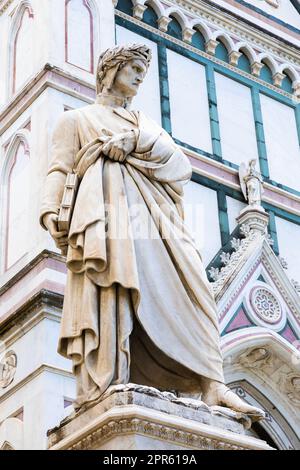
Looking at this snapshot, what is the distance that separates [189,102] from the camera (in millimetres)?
11648

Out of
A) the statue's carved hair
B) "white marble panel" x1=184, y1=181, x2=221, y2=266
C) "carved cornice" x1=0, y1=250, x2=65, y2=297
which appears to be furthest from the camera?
"white marble panel" x1=184, y1=181, x2=221, y2=266

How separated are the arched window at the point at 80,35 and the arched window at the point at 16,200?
39.6 inches

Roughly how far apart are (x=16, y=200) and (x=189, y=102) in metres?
2.83

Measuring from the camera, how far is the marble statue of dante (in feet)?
13.6

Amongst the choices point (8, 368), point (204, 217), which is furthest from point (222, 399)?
point (204, 217)

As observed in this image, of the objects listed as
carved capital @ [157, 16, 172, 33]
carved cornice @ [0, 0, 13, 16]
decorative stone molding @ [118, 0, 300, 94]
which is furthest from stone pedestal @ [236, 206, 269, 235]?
carved cornice @ [0, 0, 13, 16]

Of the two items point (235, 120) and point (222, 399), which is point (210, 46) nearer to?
point (235, 120)

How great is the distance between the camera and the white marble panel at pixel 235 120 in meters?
11.7

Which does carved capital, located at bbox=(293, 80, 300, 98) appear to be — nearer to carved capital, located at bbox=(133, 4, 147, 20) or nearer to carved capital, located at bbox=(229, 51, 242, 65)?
carved capital, located at bbox=(229, 51, 242, 65)

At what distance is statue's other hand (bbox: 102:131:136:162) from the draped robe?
31 millimetres

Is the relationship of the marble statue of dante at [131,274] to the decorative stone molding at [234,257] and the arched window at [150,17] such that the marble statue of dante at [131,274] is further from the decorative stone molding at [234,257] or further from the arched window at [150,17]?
the arched window at [150,17]

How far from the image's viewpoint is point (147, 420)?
3791 mm

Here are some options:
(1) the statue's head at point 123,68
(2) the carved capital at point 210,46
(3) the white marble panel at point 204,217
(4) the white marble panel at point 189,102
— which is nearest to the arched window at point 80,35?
(4) the white marble panel at point 189,102

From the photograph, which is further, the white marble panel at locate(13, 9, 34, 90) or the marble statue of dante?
the white marble panel at locate(13, 9, 34, 90)
